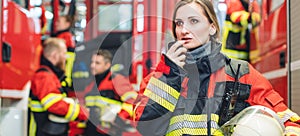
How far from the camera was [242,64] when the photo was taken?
1833mm

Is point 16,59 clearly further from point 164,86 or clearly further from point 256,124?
point 256,124

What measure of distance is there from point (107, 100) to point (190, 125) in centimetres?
81

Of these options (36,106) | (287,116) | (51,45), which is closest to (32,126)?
(36,106)

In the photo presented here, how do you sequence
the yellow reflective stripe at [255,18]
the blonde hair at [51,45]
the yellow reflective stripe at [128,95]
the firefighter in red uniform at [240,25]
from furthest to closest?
→ the blonde hair at [51,45]
the yellow reflective stripe at [255,18]
the firefighter in red uniform at [240,25]
the yellow reflective stripe at [128,95]

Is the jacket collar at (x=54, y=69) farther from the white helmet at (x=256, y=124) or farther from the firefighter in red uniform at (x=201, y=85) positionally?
the white helmet at (x=256, y=124)

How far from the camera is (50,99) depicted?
8.71 ft

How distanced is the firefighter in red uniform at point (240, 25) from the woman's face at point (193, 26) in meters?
0.34

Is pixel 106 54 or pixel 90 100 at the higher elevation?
pixel 106 54

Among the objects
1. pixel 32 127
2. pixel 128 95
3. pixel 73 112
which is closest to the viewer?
pixel 128 95

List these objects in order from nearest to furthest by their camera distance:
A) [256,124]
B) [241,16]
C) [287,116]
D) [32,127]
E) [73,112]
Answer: [256,124], [287,116], [241,16], [73,112], [32,127]

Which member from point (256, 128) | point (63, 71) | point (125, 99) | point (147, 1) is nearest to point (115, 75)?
point (125, 99)

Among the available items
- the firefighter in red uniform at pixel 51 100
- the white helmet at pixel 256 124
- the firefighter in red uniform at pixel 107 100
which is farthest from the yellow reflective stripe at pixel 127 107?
the white helmet at pixel 256 124

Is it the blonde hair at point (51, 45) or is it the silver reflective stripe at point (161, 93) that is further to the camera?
the blonde hair at point (51, 45)

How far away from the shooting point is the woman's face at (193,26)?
1816 millimetres
